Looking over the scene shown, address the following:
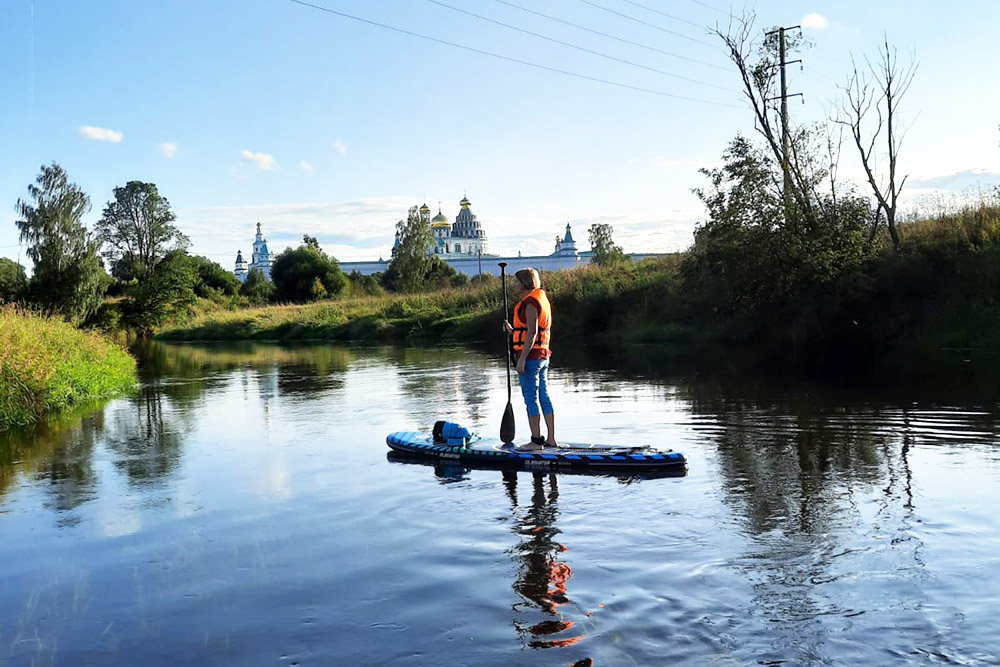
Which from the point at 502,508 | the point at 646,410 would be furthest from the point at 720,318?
the point at 502,508

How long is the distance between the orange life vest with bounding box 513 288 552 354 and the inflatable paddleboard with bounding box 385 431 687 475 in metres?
1.21

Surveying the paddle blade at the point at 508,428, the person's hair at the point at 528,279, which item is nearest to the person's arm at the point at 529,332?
the person's hair at the point at 528,279

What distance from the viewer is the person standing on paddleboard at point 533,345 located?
9961 mm

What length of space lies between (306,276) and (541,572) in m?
76.8

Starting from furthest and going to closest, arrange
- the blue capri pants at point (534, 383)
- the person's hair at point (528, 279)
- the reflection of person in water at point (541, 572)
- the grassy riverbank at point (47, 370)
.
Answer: the grassy riverbank at point (47, 370)
the blue capri pants at point (534, 383)
the person's hair at point (528, 279)
the reflection of person in water at point (541, 572)

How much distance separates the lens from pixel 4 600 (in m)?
6.41

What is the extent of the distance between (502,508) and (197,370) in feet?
80.5

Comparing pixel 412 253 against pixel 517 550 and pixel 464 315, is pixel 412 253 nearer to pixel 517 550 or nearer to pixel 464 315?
pixel 464 315

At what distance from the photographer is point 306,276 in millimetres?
80688

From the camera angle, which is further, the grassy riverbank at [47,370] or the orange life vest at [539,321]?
the grassy riverbank at [47,370]

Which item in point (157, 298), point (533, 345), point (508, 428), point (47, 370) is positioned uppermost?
point (157, 298)

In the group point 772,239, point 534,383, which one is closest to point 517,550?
point 534,383

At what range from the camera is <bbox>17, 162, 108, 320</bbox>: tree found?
39625mm

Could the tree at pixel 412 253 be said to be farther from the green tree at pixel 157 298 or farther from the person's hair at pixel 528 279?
the person's hair at pixel 528 279
